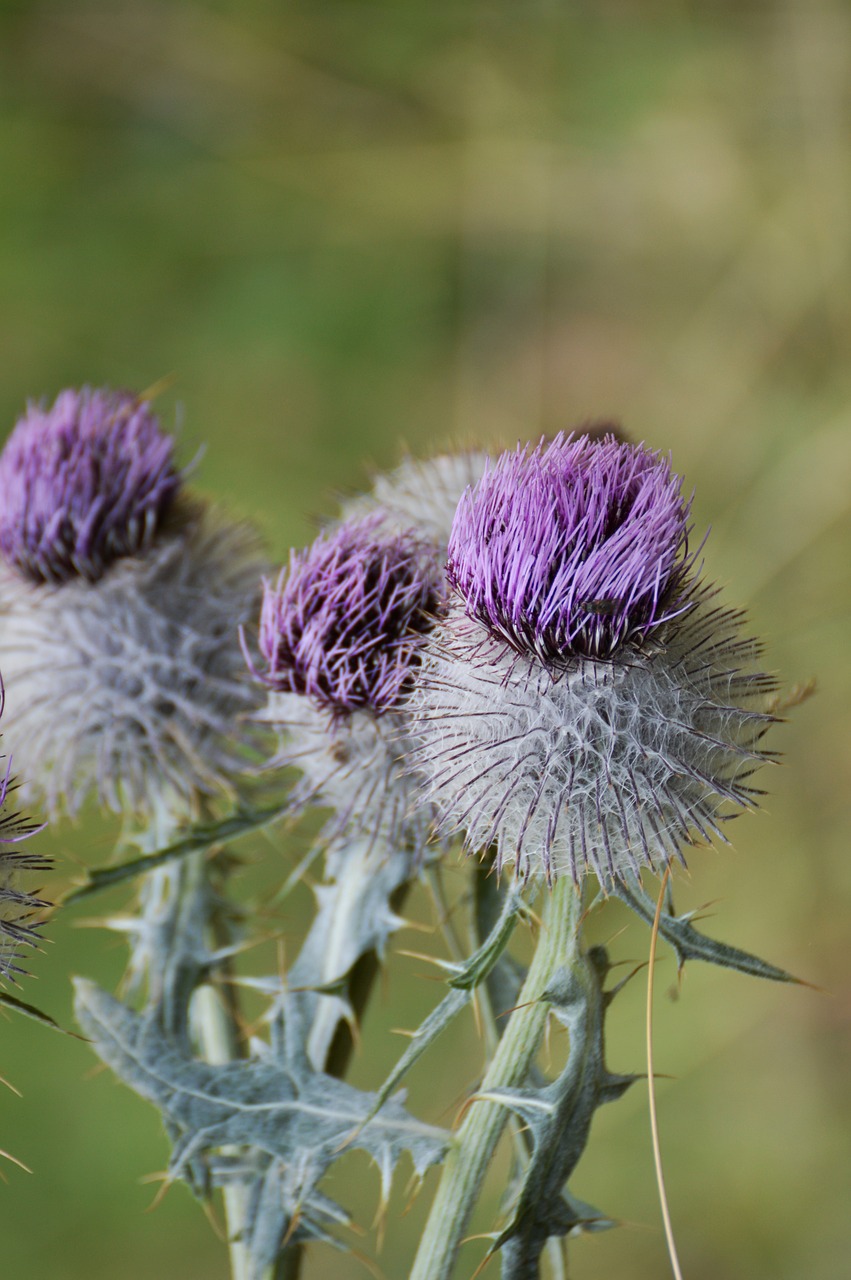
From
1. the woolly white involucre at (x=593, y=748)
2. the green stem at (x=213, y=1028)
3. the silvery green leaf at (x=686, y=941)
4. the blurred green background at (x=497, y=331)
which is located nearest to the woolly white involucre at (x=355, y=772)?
the woolly white involucre at (x=593, y=748)

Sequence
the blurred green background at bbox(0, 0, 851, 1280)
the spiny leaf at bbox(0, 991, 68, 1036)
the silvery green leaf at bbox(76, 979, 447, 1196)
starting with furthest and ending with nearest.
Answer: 1. the blurred green background at bbox(0, 0, 851, 1280)
2. the silvery green leaf at bbox(76, 979, 447, 1196)
3. the spiny leaf at bbox(0, 991, 68, 1036)

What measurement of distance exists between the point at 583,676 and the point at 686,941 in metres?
0.37

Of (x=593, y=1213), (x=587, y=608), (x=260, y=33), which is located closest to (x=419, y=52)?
(x=260, y=33)

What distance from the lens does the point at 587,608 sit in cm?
133

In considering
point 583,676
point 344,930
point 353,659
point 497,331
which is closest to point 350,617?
point 353,659

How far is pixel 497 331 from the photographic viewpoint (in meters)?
5.15

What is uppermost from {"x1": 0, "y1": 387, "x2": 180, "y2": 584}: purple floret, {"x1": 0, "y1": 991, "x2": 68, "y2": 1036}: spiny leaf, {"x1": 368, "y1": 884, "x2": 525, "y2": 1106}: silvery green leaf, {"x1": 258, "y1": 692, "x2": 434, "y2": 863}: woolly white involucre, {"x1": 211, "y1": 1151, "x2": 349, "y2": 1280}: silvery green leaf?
{"x1": 0, "y1": 387, "x2": 180, "y2": 584}: purple floret

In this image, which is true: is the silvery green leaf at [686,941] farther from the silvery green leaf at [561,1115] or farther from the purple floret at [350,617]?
the purple floret at [350,617]

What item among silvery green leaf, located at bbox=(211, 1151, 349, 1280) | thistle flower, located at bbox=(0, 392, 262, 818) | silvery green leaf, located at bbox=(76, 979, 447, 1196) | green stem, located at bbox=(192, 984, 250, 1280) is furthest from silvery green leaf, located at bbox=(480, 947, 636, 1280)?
thistle flower, located at bbox=(0, 392, 262, 818)

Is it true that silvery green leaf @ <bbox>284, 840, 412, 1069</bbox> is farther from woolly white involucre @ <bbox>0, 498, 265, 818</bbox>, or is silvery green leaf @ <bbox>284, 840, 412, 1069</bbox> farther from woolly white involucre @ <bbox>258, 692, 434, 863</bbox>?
woolly white involucre @ <bbox>0, 498, 265, 818</bbox>

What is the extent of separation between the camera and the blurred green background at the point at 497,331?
3871 mm

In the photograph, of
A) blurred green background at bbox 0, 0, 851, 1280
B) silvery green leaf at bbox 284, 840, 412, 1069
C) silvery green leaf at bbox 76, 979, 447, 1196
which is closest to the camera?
silvery green leaf at bbox 76, 979, 447, 1196

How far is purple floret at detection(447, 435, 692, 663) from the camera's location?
1327mm

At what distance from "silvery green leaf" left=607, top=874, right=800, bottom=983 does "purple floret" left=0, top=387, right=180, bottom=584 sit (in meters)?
1.14
